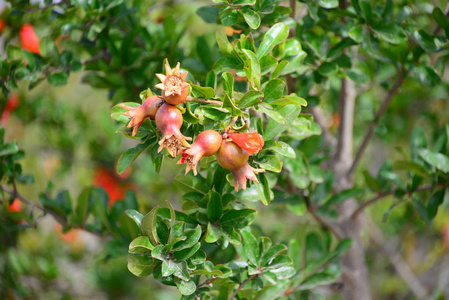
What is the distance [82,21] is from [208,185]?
1.79 feet

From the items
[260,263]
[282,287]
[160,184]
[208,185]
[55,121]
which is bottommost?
[160,184]

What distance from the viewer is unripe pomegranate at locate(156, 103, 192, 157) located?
2.03 feet

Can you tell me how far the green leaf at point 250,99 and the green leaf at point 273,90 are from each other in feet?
0.12

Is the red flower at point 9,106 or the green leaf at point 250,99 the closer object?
the green leaf at point 250,99

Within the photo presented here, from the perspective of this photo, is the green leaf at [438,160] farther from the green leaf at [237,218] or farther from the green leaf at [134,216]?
the green leaf at [134,216]

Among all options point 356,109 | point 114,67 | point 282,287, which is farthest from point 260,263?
point 356,109

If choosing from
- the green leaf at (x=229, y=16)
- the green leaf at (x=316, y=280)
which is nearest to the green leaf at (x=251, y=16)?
the green leaf at (x=229, y=16)

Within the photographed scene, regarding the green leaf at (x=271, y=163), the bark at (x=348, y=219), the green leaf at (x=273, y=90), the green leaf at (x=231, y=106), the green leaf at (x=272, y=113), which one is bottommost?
the bark at (x=348, y=219)

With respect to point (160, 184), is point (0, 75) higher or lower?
higher

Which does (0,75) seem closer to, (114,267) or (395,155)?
(114,267)

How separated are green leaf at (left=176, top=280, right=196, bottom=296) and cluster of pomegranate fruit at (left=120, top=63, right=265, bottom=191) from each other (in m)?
0.19

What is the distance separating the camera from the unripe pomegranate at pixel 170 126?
62cm

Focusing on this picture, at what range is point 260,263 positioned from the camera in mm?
842

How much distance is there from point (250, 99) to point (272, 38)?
162mm
